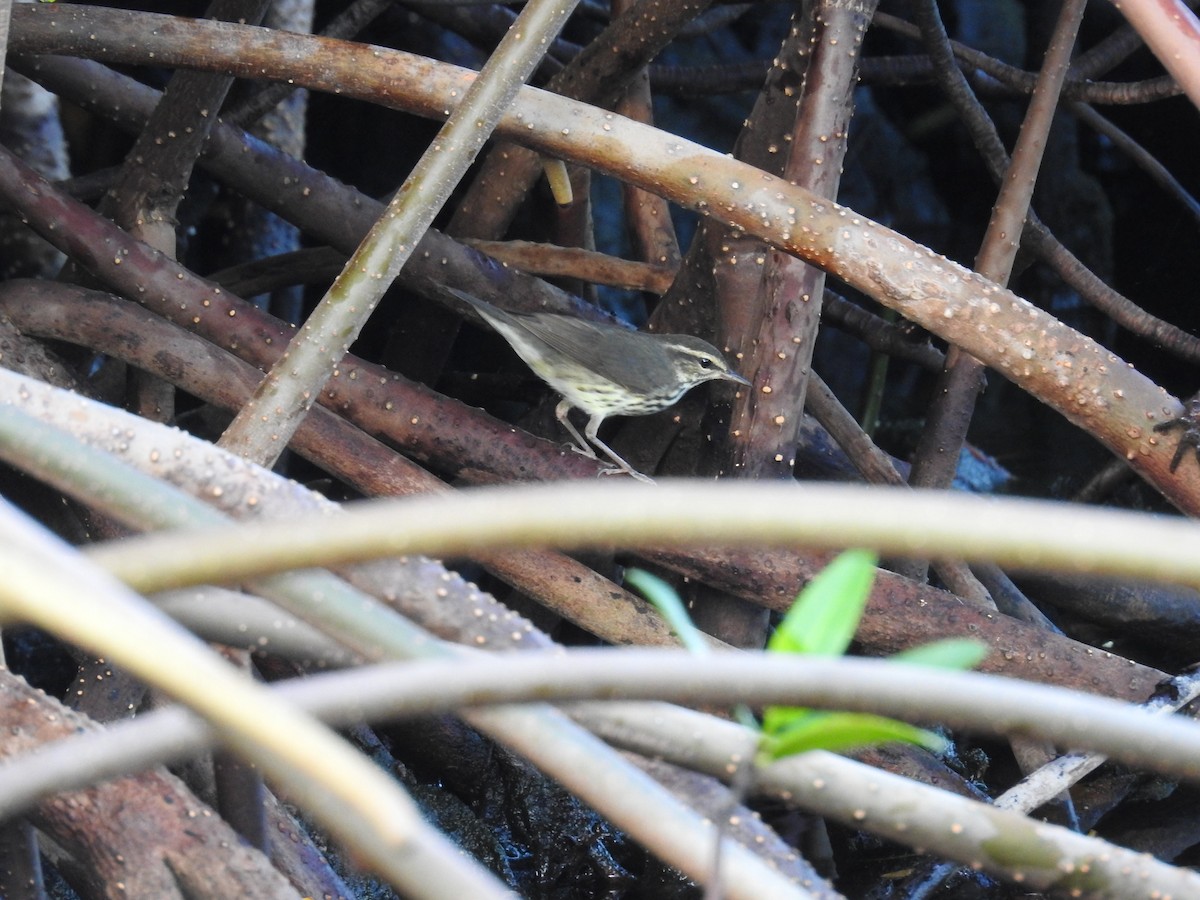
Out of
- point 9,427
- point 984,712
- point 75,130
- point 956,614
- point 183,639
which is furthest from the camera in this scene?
point 75,130

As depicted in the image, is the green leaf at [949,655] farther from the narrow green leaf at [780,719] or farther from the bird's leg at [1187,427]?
the bird's leg at [1187,427]

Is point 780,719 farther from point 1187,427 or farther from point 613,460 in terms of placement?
point 613,460

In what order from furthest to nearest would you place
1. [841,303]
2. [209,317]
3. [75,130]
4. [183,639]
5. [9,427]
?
[75,130] < [841,303] < [209,317] < [9,427] < [183,639]

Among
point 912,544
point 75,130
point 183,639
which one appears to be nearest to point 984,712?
point 912,544

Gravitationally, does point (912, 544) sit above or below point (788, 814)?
below

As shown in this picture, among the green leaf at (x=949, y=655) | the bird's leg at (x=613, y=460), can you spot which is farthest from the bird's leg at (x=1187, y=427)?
the green leaf at (x=949, y=655)

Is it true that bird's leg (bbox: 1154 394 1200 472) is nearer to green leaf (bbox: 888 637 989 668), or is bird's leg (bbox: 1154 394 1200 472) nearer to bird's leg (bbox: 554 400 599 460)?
green leaf (bbox: 888 637 989 668)

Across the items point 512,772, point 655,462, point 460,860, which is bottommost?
point 460,860

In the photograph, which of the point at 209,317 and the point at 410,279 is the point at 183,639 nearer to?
the point at 209,317
